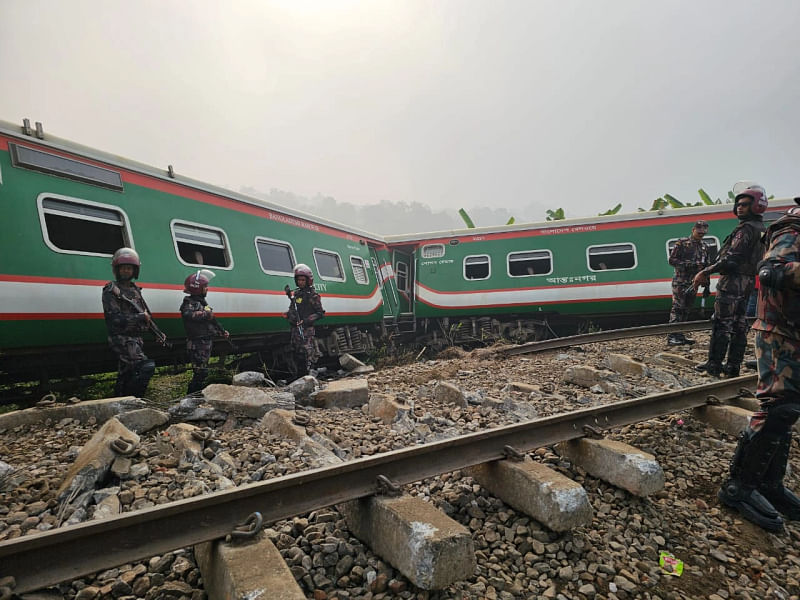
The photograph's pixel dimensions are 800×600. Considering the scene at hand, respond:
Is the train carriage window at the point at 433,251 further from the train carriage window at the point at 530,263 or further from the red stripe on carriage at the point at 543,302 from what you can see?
the train carriage window at the point at 530,263

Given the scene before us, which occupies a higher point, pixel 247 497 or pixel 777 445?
pixel 247 497

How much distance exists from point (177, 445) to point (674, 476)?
336 centimetres

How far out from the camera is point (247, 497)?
6.21ft

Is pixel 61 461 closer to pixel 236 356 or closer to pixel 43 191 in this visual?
pixel 43 191

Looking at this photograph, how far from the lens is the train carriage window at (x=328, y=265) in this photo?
324 inches

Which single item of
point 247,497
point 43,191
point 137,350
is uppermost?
point 43,191

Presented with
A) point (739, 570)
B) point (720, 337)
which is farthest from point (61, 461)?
point (720, 337)

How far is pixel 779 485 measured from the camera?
2518mm

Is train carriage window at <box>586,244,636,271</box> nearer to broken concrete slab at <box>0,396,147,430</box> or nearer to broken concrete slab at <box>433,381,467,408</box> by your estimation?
broken concrete slab at <box>433,381,467,408</box>

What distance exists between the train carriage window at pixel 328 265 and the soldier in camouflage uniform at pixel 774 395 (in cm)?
681

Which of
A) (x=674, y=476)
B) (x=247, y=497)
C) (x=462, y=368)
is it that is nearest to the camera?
(x=247, y=497)

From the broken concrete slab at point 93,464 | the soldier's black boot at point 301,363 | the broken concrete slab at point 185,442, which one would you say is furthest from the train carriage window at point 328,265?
the broken concrete slab at point 93,464

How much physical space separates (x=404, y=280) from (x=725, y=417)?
32.0ft

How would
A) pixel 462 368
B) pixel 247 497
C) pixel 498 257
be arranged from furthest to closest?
1. pixel 498 257
2. pixel 462 368
3. pixel 247 497
